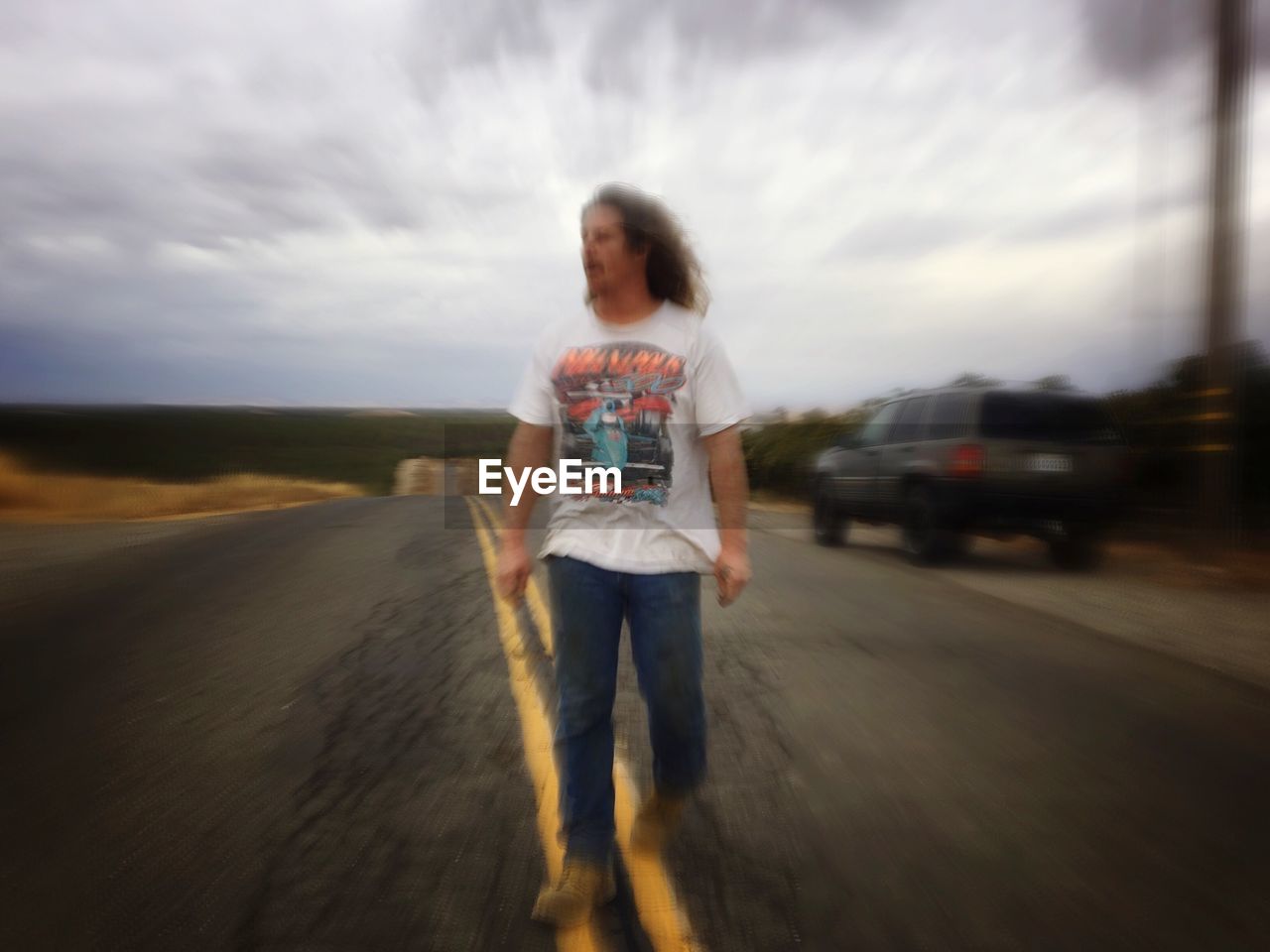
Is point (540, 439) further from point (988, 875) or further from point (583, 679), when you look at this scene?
point (988, 875)

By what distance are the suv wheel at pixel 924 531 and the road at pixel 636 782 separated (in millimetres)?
2866

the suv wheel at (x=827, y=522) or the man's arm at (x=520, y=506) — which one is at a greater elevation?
the man's arm at (x=520, y=506)

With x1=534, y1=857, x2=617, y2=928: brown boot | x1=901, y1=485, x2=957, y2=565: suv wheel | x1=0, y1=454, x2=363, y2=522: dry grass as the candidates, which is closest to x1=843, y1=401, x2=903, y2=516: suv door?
x1=901, y1=485, x2=957, y2=565: suv wheel

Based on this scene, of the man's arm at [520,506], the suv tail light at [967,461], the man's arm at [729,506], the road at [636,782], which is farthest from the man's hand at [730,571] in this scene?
the suv tail light at [967,461]

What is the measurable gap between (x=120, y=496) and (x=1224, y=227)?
20.9m

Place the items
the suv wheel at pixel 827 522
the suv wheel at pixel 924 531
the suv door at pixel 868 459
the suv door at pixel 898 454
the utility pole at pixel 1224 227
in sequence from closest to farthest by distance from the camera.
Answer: the utility pole at pixel 1224 227 → the suv wheel at pixel 924 531 → the suv door at pixel 898 454 → the suv door at pixel 868 459 → the suv wheel at pixel 827 522

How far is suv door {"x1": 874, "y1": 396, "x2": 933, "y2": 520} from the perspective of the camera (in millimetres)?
11141

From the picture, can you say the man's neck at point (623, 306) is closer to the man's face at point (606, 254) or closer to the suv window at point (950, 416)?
the man's face at point (606, 254)

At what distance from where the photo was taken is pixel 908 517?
11.2m

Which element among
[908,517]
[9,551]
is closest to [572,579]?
[908,517]

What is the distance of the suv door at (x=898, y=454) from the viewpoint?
439 inches

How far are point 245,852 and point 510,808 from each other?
91cm

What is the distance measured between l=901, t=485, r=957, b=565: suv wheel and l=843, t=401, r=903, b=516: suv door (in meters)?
0.69

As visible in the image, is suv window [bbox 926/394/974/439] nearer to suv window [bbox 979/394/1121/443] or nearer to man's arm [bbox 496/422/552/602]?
suv window [bbox 979/394/1121/443]
